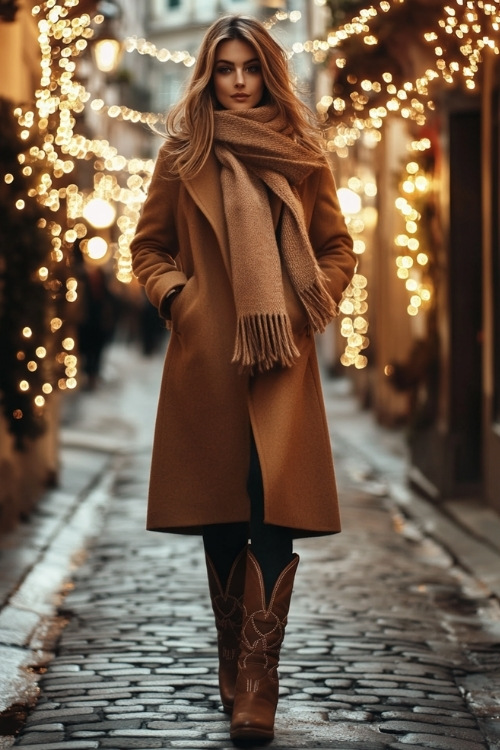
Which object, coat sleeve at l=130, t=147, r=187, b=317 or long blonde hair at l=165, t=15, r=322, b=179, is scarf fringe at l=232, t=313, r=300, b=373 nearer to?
coat sleeve at l=130, t=147, r=187, b=317

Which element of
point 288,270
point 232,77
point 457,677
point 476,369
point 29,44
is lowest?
point 457,677

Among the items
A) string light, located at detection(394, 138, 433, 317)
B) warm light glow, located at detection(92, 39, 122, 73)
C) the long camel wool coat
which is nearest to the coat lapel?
the long camel wool coat

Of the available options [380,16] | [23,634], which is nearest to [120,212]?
[380,16]

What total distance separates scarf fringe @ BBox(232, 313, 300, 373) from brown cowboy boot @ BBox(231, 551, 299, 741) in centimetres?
58

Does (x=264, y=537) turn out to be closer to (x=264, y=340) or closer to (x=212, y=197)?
(x=264, y=340)

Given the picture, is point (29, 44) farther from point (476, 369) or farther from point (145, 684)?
point (145, 684)

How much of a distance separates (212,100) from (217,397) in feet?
2.98

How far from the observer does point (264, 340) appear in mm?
4266

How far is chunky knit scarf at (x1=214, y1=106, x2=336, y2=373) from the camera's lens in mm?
4293

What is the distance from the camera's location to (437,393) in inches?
441

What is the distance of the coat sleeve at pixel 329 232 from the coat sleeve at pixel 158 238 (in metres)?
0.44

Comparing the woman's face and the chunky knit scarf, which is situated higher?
the woman's face

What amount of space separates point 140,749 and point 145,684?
853 millimetres

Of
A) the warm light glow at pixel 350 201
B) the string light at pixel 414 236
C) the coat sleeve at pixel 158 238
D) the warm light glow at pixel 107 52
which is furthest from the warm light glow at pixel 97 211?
the coat sleeve at pixel 158 238
